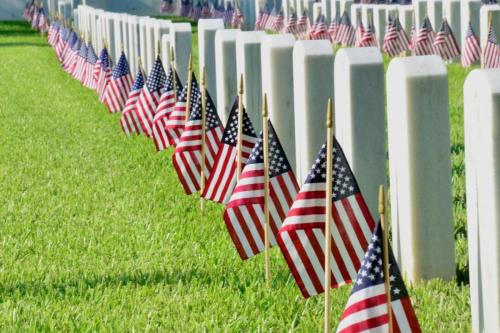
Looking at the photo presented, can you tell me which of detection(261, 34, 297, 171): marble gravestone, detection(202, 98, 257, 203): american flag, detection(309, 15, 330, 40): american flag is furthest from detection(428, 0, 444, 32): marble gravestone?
detection(202, 98, 257, 203): american flag

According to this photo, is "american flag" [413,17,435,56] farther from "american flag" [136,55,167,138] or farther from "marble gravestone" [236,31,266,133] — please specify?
"marble gravestone" [236,31,266,133]

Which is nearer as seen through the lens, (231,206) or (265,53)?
(231,206)

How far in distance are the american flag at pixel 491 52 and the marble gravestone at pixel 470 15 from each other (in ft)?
10.0

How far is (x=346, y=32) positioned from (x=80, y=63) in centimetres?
666

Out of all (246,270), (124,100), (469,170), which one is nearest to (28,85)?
(124,100)

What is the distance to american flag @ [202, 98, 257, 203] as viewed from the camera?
8.62m

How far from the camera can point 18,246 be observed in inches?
344

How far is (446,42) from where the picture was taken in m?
21.7

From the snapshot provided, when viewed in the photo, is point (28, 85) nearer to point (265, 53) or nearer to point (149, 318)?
point (265, 53)

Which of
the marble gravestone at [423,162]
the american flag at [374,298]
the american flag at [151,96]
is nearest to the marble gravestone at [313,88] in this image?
the marble gravestone at [423,162]

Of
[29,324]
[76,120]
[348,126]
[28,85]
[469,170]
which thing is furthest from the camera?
[28,85]

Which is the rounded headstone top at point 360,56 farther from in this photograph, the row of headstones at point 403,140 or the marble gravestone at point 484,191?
the marble gravestone at point 484,191

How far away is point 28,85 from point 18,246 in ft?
46.8

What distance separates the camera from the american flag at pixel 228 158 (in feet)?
28.3
